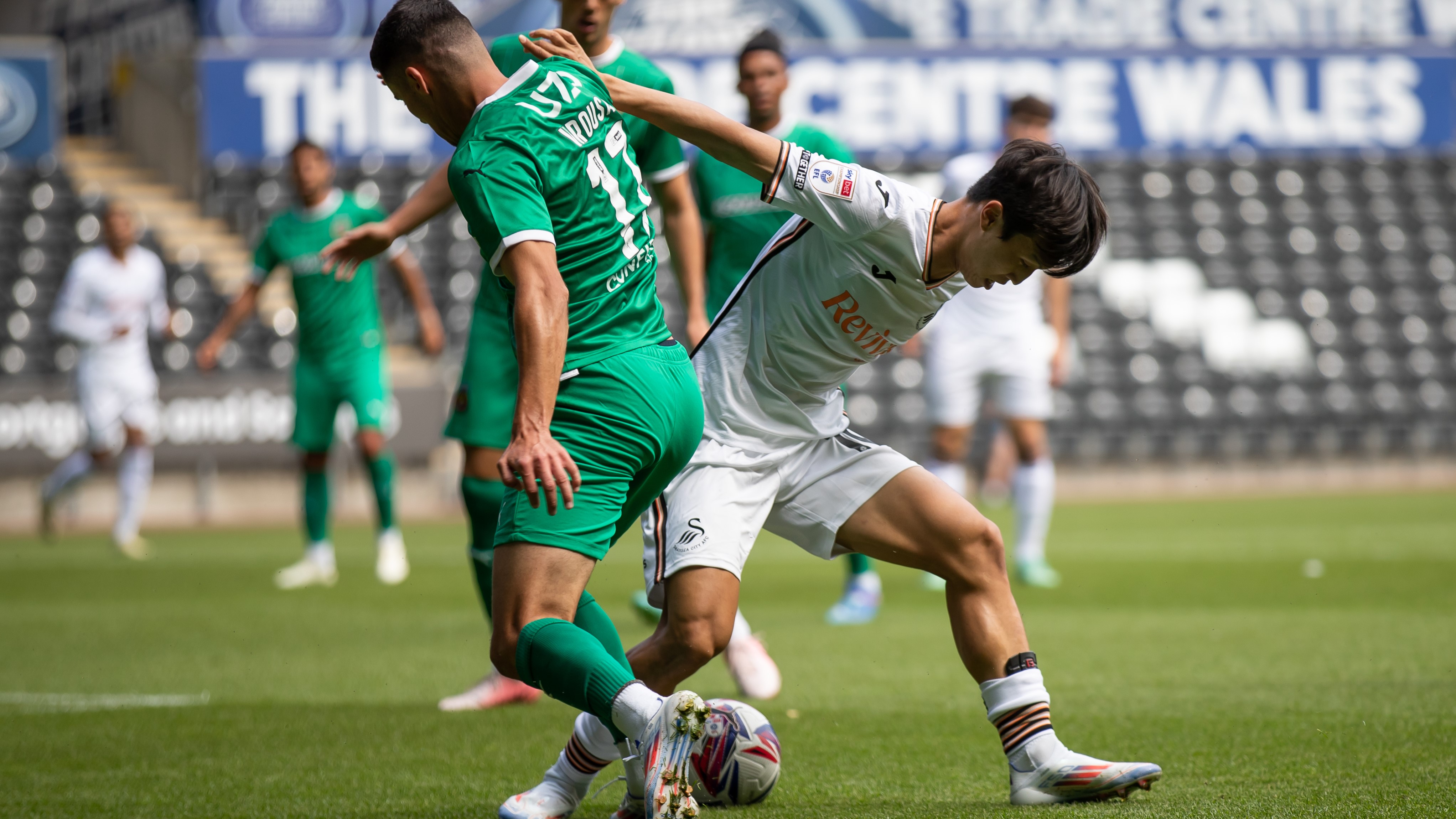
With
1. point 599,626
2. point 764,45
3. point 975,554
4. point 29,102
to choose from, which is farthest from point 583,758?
point 29,102

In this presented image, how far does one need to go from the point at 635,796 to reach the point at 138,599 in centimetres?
556

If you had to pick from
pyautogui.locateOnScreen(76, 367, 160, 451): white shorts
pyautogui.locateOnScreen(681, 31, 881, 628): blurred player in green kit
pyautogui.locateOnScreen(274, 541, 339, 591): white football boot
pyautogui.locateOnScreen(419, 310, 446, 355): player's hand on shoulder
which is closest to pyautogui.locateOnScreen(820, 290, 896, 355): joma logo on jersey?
pyautogui.locateOnScreen(681, 31, 881, 628): blurred player in green kit

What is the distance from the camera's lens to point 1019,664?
3.07m

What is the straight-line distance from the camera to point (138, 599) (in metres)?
7.51

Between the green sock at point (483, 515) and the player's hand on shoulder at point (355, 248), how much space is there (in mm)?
957

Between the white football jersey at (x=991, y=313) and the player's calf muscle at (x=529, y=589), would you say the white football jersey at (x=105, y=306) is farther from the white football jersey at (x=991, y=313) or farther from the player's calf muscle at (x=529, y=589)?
the player's calf muscle at (x=529, y=589)

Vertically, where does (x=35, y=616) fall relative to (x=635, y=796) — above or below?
below

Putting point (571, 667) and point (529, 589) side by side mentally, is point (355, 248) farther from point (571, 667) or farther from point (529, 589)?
point (571, 667)

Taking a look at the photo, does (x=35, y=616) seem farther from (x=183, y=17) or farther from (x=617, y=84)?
(x=183, y=17)

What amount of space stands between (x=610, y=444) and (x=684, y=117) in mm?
707

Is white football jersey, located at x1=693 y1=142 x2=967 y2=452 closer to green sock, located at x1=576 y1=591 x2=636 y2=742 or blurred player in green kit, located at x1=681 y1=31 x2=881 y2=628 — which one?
green sock, located at x1=576 y1=591 x2=636 y2=742

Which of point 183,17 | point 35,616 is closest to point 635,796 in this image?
point 35,616

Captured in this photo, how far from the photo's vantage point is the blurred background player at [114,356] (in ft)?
33.7

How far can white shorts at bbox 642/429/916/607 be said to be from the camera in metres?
3.17
